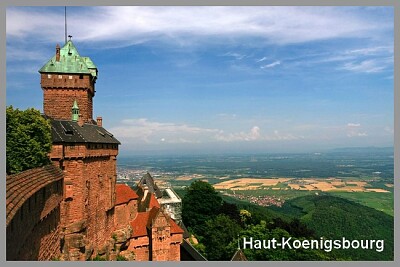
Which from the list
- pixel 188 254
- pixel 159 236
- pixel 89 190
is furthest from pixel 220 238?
pixel 89 190

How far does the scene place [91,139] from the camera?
16.3 metres

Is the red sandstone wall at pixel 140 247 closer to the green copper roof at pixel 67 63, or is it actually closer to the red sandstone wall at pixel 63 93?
the red sandstone wall at pixel 63 93

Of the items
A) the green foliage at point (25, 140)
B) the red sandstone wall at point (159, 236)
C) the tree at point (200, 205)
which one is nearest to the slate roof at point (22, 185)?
the green foliage at point (25, 140)

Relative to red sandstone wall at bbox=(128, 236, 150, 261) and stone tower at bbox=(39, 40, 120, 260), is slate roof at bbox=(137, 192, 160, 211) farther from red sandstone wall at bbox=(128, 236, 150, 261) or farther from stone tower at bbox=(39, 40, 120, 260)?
stone tower at bbox=(39, 40, 120, 260)

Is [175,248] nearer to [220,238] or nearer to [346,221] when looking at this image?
[220,238]

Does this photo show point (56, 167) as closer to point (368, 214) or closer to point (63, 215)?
point (63, 215)

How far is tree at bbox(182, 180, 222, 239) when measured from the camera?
3234 cm

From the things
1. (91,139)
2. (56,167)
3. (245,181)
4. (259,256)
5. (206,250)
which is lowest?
(206,250)

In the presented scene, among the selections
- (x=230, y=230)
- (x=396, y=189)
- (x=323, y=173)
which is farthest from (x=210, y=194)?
(x=396, y=189)

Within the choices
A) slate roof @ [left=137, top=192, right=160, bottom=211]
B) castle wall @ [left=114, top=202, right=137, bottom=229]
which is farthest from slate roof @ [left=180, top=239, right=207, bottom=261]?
castle wall @ [left=114, top=202, right=137, bottom=229]

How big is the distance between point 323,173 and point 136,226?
12.9 metres

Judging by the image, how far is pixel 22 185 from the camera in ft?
29.9

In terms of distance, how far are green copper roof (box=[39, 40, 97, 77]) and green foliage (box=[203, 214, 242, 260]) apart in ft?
44.0

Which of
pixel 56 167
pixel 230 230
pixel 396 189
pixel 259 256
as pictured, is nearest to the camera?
pixel 396 189
